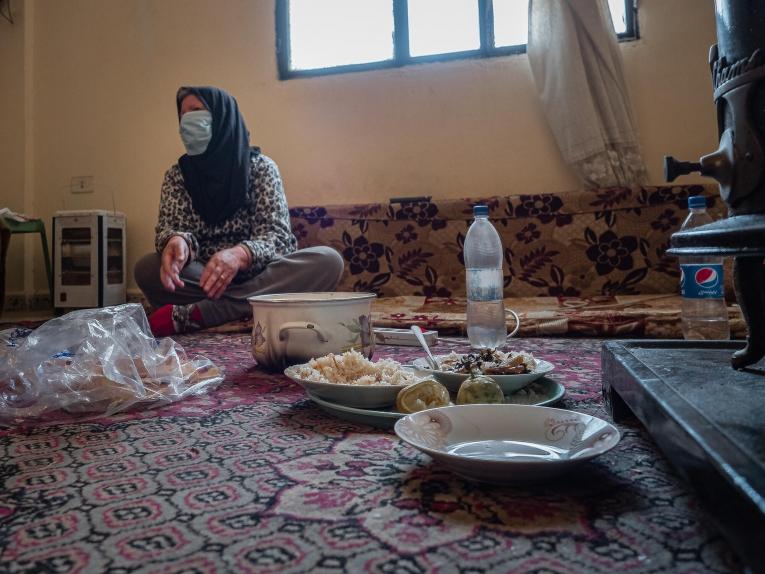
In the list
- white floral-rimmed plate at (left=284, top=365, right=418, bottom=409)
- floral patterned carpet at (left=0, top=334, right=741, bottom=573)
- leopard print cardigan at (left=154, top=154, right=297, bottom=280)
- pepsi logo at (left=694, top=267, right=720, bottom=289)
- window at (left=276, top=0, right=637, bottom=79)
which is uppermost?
window at (left=276, top=0, right=637, bottom=79)

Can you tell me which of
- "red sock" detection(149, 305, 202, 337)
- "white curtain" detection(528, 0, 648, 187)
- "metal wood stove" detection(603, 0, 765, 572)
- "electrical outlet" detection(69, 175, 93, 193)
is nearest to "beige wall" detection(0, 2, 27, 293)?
"electrical outlet" detection(69, 175, 93, 193)

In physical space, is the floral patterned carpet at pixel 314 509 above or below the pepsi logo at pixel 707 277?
below

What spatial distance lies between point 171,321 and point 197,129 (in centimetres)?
73

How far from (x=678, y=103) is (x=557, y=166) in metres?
0.60

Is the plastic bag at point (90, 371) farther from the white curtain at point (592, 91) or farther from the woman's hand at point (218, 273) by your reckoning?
the white curtain at point (592, 91)

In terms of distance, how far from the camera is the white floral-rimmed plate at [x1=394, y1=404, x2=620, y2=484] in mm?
516

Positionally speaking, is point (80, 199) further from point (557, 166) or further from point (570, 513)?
point (570, 513)

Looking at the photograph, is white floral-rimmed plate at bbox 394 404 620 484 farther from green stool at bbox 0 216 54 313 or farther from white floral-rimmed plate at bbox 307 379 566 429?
green stool at bbox 0 216 54 313

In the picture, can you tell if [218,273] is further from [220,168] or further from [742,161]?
[742,161]

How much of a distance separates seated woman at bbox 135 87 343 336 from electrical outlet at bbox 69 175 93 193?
1.47 m

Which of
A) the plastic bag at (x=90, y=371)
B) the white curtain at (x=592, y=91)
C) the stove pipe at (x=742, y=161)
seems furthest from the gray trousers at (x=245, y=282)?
the stove pipe at (x=742, y=161)

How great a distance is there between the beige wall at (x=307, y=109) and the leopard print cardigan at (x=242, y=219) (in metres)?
0.88

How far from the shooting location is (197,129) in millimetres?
2066

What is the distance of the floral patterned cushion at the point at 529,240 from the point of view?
2350 millimetres
